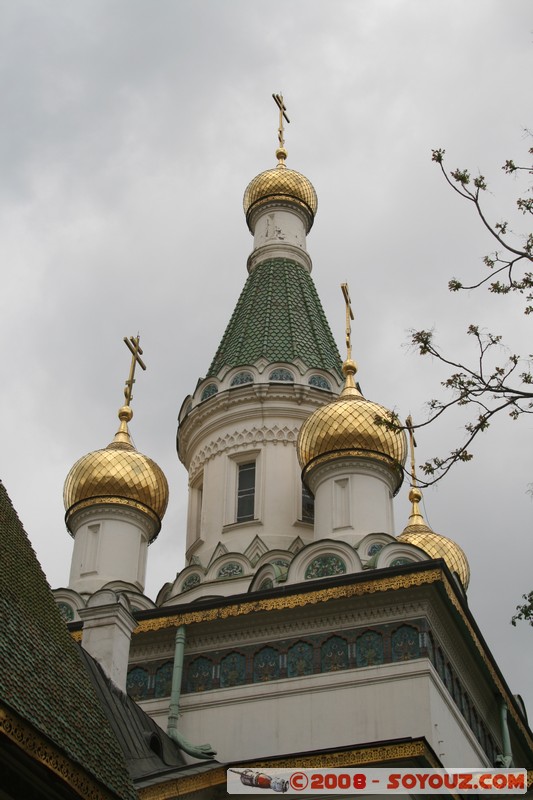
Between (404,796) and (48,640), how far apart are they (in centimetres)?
442

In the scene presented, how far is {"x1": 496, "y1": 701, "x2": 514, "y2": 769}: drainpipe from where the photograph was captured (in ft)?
42.8

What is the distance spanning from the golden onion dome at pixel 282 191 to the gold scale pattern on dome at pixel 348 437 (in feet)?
20.6

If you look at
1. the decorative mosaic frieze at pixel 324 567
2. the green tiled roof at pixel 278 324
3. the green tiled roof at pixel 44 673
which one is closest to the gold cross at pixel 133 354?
the green tiled roof at pixel 278 324

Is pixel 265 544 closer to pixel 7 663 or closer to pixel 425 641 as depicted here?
pixel 425 641

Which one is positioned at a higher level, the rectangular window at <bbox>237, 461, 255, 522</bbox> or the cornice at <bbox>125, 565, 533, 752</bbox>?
the rectangular window at <bbox>237, 461, 255, 522</bbox>

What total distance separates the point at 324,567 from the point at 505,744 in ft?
9.88

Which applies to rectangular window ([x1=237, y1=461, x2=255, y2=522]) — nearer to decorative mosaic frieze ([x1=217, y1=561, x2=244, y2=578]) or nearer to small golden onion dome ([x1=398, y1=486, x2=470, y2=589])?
decorative mosaic frieze ([x1=217, y1=561, x2=244, y2=578])

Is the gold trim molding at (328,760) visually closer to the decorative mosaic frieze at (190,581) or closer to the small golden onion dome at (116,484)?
the decorative mosaic frieze at (190,581)

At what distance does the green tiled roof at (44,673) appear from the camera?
241 inches

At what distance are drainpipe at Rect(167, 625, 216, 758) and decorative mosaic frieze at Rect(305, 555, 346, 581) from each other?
1675 millimetres

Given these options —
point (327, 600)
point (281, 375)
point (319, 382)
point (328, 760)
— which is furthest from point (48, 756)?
point (319, 382)

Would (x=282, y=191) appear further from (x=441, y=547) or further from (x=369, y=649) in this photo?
(x=369, y=649)

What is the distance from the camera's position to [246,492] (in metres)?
16.5

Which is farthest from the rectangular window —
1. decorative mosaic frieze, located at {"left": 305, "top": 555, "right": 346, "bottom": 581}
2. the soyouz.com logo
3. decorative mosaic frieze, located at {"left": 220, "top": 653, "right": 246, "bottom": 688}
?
the soyouz.com logo
